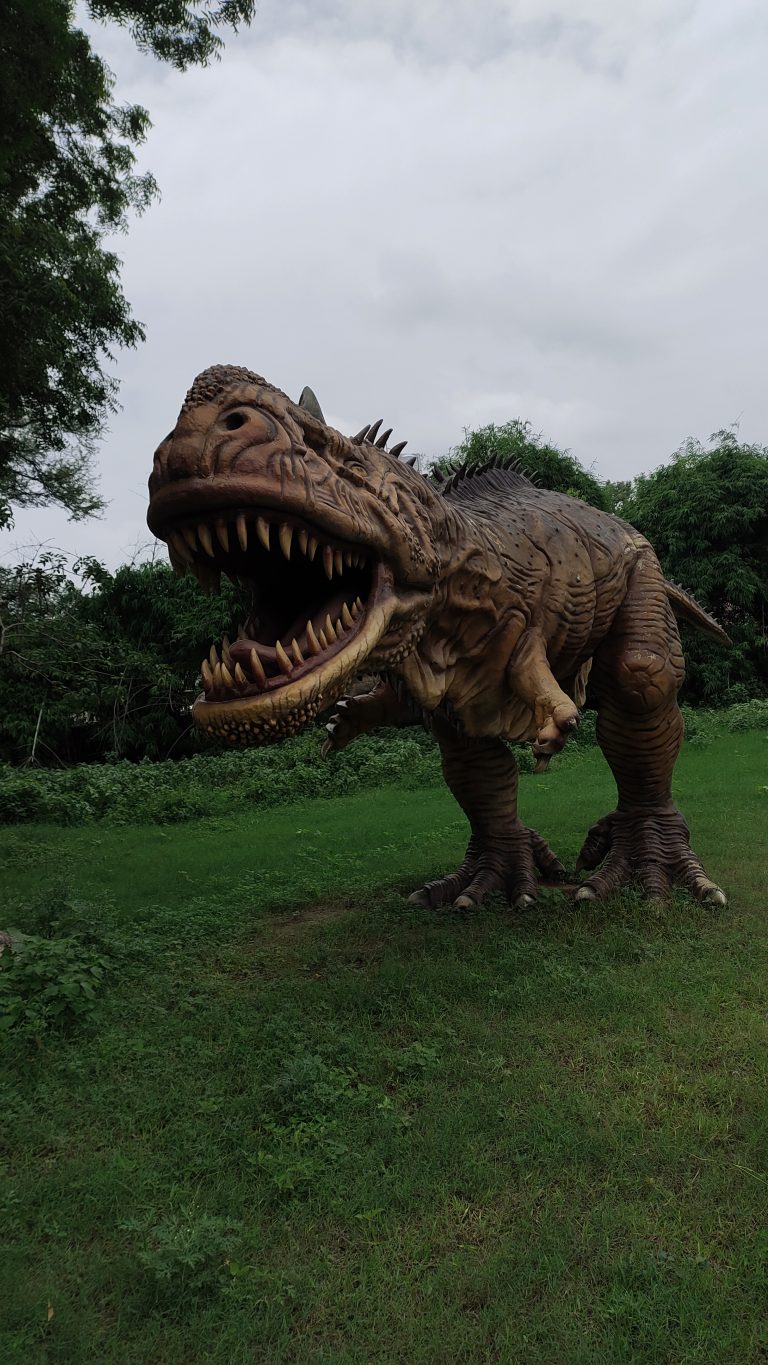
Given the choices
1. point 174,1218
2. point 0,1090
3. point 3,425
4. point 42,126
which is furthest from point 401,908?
point 42,126

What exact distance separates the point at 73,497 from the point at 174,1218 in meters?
10.7

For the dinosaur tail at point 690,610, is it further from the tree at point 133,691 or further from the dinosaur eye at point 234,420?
the tree at point 133,691

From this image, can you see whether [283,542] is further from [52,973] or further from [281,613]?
[52,973]

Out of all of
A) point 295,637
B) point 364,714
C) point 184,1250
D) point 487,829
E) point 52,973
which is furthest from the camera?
point 487,829

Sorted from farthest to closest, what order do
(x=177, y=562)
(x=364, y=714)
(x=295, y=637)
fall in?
(x=364, y=714) < (x=295, y=637) < (x=177, y=562)

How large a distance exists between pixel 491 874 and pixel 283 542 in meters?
2.98

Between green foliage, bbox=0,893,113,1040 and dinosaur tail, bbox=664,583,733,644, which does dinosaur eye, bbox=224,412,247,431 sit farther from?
dinosaur tail, bbox=664,583,733,644

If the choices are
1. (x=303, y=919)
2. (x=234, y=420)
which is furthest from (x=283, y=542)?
(x=303, y=919)

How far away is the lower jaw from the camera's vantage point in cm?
261

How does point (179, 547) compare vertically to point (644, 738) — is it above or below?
above

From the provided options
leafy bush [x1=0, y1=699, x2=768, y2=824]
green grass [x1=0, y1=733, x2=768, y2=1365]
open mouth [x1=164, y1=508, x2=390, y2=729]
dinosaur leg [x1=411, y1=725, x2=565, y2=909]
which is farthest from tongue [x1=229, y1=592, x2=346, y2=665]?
leafy bush [x1=0, y1=699, x2=768, y2=824]

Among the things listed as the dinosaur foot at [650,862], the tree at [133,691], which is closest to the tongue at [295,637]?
the dinosaur foot at [650,862]

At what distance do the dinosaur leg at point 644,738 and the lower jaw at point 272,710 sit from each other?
2403mm

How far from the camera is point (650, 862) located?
4957mm
